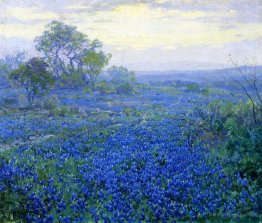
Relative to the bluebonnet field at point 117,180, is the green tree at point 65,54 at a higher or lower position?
higher

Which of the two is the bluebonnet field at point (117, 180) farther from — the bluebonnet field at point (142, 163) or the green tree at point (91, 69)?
the green tree at point (91, 69)

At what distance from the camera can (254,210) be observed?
5.01 meters

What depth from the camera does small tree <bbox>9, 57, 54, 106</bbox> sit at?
50.5 feet

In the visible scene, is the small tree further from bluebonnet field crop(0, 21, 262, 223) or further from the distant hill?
the distant hill

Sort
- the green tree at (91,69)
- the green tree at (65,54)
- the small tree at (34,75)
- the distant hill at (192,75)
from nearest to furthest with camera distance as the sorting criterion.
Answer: the distant hill at (192,75)
the small tree at (34,75)
the green tree at (65,54)
the green tree at (91,69)

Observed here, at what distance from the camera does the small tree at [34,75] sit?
50.5ft

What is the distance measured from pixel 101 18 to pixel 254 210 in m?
8.01

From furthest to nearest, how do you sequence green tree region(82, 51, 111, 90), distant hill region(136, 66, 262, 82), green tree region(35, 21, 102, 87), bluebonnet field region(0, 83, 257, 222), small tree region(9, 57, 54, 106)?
green tree region(82, 51, 111, 90)
green tree region(35, 21, 102, 87)
small tree region(9, 57, 54, 106)
distant hill region(136, 66, 262, 82)
bluebonnet field region(0, 83, 257, 222)

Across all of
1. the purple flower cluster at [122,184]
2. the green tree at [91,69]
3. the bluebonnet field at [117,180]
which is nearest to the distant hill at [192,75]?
the bluebonnet field at [117,180]

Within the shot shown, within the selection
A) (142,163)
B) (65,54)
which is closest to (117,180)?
(142,163)

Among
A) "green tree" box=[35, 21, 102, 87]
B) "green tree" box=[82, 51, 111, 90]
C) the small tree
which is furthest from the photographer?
"green tree" box=[82, 51, 111, 90]

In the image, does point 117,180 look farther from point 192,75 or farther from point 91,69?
point 91,69

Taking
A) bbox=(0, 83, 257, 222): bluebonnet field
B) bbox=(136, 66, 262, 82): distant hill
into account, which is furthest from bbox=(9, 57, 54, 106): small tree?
bbox=(0, 83, 257, 222): bluebonnet field

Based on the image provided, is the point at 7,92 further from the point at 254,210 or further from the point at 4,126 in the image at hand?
the point at 254,210
